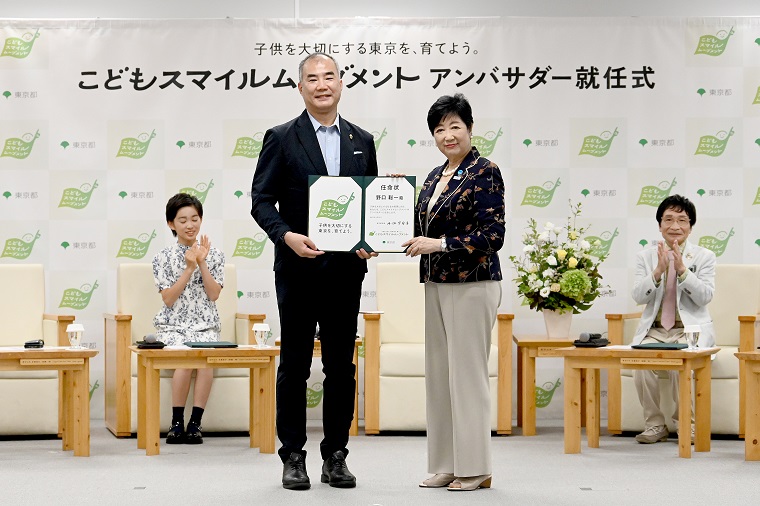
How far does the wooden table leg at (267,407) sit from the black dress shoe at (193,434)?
0.48 metres

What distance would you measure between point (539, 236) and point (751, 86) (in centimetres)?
177

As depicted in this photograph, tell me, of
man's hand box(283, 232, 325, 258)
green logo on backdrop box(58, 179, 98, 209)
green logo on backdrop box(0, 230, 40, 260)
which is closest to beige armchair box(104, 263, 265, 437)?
green logo on backdrop box(58, 179, 98, 209)

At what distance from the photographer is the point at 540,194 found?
6484 mm

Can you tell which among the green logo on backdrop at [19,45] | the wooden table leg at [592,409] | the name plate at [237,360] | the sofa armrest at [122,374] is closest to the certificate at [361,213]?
the name plate at [237,360]

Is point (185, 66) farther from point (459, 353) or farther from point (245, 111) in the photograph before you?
point (459, 353)

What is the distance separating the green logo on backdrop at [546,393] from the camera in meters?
6.47

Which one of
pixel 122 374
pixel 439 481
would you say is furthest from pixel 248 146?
pixel 439 481

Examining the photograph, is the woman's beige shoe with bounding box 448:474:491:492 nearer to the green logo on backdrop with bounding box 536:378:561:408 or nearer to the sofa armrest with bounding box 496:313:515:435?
the sofa armrest with bounding box 496:313:515:435

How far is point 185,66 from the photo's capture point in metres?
6.49

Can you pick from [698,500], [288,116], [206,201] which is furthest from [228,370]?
[698,500]

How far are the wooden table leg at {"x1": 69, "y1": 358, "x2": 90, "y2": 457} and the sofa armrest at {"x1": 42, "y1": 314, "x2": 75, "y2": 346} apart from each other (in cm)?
75

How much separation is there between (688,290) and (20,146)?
414cm

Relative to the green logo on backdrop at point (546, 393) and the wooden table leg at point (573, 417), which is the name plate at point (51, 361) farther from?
the green logo on backdrop at point (546, 393)

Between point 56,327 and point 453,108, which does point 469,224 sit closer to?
point 453,108
